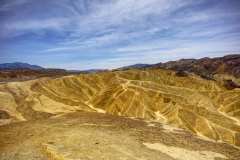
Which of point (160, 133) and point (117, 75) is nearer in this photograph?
point (160, 133)

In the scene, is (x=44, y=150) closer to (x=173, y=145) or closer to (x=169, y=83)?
(x=173, y=145)

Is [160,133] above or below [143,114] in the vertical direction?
above

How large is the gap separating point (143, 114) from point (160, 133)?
148 ft

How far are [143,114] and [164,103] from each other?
28.7 feet

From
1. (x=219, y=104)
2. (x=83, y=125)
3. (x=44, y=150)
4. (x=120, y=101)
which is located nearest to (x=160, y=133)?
(x=83, y=125)

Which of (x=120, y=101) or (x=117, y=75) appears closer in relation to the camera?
(x=120, y=101)

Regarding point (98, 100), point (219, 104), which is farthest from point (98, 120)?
point (219, 104)

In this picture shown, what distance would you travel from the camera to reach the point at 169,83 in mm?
95062

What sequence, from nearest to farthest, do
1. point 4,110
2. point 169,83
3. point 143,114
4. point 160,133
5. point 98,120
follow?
point 160,133, point 98,120, point 4,110, point 143,114, point 169,83

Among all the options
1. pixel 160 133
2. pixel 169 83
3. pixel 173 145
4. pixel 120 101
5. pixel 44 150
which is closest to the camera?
pixel 44 150

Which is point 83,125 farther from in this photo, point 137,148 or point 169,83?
point 169,83

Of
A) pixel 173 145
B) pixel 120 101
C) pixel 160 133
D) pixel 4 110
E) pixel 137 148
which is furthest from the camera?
pixel 120 101

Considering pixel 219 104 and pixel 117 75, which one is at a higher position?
pixel 117 75

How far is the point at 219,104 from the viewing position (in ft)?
286
